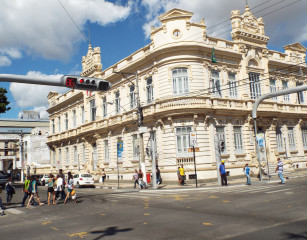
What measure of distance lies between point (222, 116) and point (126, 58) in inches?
493

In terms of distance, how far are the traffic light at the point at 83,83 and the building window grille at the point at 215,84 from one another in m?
17.7

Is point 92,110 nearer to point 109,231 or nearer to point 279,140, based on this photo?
point 279,140

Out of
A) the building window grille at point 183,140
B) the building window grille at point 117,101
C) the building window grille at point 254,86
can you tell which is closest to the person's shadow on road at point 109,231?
the building window grille at point 183,140

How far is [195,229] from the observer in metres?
8.42

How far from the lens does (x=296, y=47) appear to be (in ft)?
128

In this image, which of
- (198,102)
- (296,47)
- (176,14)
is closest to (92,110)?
(176,14)

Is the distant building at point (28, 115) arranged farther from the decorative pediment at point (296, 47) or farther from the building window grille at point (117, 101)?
the decorative pediment at point (296, 47)

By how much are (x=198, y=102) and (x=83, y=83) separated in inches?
616

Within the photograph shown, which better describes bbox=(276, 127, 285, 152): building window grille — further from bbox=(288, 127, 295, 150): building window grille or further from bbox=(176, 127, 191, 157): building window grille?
bbox=(176, 127, 191, 157): building window grille

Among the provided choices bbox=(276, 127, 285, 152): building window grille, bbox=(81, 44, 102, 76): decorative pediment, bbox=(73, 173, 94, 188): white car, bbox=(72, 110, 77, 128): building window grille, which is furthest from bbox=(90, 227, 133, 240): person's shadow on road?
bbox=(72, 110, 77, 128): building window grille

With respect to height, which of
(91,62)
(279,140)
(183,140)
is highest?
(91,62)

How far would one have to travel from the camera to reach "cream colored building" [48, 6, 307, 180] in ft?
88.3

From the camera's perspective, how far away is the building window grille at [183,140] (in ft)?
87.6

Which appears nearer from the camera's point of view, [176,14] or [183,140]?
[183,140]
